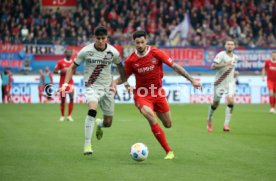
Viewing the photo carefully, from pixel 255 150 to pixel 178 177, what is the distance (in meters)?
3.82

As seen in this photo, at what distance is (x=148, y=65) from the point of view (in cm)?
1144

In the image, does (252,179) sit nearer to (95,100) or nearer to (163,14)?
(95,100)

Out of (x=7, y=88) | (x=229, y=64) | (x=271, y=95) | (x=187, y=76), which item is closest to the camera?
(x=187, y=76)

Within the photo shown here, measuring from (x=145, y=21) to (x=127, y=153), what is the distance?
25385mm

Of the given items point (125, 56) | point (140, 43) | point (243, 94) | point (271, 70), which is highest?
point (125, 56)

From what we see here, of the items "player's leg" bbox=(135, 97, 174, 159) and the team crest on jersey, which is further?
the team crest on jersey

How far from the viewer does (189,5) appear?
38594 mm

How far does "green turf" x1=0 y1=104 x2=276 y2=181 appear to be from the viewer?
9.20m

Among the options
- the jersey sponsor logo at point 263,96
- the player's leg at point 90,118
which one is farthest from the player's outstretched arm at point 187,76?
the jersey sponsor logo at point 263,96

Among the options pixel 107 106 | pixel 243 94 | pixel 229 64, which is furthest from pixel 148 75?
pixel 243 94

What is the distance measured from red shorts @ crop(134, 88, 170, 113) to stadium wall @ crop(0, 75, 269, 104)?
20.4 metres

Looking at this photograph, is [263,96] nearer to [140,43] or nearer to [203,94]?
[203,94]

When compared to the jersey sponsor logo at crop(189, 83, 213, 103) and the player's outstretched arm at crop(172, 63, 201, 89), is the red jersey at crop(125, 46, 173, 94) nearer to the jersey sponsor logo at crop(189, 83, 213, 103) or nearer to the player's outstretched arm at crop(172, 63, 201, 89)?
the player's outstretched arm at crop(172, 63, 201, 89)

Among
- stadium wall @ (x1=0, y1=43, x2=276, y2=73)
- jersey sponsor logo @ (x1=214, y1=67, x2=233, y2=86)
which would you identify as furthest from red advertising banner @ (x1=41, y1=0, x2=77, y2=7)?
jersey sponsor logo @ (x1=214, y1=67, x2=233, y2=86)
